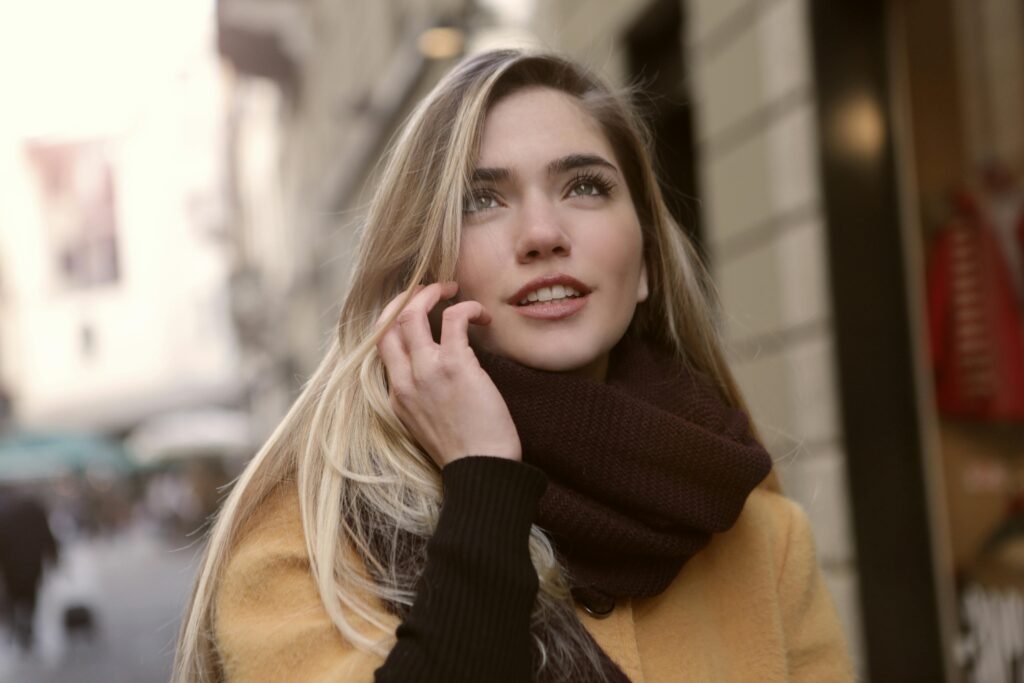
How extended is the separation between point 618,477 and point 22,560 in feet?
20.8

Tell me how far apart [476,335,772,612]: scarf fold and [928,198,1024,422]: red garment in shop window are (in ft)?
8.60

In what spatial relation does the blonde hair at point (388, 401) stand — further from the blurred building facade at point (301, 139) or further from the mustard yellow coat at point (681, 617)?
the blurred building facade at point (301, 139)

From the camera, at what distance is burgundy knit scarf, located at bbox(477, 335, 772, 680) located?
160 centimetres

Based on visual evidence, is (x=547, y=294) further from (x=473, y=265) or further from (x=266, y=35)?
(x=266, y=35)

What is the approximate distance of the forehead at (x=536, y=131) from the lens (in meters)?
1.75

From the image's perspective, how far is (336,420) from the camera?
5.38 ft

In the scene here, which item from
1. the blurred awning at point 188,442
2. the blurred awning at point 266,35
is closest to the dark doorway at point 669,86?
the blurred awning at point 266,35

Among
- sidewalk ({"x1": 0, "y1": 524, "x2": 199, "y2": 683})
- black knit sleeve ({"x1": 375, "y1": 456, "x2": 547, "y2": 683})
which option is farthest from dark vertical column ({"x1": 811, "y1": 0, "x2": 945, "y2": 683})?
sidewalk ({"x1": 0, "y1": 524, "x2": 199, "y2": 683})

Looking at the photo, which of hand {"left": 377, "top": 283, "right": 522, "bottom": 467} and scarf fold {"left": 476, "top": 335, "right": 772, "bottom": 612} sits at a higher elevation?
hand {"left": 377, "top": 283, "right": 522, "bottom": 467}

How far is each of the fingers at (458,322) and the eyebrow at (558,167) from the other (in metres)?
0.22

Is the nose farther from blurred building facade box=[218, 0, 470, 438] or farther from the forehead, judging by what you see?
blurred building facade box=[218, 0, 470, 438]

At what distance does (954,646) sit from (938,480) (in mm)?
607

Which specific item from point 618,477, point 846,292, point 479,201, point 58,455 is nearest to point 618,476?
point 618,477

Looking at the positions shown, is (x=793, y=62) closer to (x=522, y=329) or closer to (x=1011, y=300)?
(x=1011, y=300)
